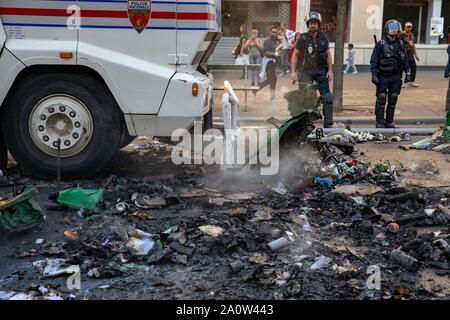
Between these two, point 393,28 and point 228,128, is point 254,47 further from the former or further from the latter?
point 228,128

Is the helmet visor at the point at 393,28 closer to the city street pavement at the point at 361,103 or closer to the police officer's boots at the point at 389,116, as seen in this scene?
the police officer's boots at the point at 389,116

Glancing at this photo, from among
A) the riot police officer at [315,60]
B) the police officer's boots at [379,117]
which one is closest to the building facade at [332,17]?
the police officer's boots at [379,117]

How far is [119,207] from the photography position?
5484 mm

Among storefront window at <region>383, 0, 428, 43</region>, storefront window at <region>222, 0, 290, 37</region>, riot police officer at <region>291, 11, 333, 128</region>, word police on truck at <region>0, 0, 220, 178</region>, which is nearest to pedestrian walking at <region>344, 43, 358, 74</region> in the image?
storefront window at <region>383, 0, 428, 43</region>

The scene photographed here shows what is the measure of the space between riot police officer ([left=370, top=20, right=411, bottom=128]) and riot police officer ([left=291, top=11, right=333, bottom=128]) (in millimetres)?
970

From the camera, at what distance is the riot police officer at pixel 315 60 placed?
995 cm

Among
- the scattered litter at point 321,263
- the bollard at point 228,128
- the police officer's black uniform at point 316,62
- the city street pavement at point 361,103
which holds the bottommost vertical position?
the scattered litter at point 321,263

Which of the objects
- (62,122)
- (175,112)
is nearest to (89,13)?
(62,122)

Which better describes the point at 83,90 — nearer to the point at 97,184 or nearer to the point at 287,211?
the point at 97,184

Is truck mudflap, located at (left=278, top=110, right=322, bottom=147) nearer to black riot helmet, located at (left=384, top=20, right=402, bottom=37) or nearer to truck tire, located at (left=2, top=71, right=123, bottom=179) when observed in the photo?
truck tire, located at (left=2, top=71, right=123, bottom=179)

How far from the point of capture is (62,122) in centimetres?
631

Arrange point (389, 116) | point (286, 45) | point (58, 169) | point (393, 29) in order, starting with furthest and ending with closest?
1. point (286, 45)
2. point (389, 116)
3. point (393, 29)
4. point (58, 169)

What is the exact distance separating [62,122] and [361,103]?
957cm

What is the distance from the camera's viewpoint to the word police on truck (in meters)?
6.12
